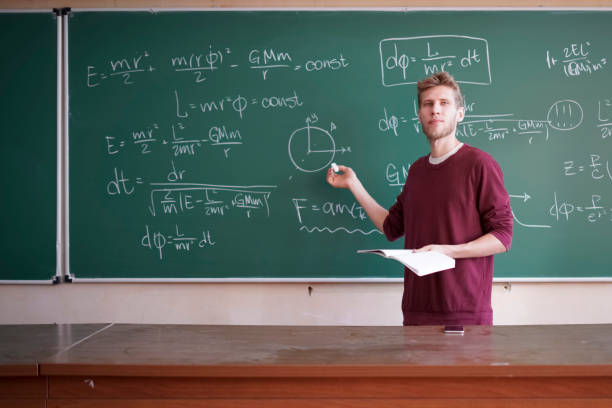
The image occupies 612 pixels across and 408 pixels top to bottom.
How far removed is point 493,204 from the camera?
81.5 inches

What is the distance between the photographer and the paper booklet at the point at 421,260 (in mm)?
1685

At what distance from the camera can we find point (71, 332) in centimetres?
176

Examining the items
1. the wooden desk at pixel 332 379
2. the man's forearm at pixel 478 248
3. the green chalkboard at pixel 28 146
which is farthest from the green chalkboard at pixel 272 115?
the wooden desk at pixel 332 379

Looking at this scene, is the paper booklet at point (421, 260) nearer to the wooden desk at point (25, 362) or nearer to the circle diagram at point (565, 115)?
the wooden desk at point (25, 362)

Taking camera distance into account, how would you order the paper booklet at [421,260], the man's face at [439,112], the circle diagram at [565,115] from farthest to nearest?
the circle diagram at [565,115] → the man's face at [439,112] → the paper booklet at [421,260]

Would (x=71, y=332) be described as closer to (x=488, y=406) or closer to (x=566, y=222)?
(x=488, y=406)

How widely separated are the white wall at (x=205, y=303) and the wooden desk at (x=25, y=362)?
3.39 ft

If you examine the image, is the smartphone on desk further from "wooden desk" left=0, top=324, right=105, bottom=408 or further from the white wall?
"wooden desk" left=0, top=324, right=105, bottom=408

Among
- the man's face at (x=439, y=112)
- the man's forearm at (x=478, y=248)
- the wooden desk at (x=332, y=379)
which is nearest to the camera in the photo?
the wooden desk at (x=332, y=379)

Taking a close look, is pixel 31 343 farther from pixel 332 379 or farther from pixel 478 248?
pixel 478 248

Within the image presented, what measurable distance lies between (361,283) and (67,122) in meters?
1.86

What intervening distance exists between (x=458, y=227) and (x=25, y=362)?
5.40ft

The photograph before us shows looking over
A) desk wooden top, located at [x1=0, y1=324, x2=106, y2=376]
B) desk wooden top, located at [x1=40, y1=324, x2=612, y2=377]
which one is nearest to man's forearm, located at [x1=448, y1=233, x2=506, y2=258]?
desk wooden top, located at [x1=40, y1=324, x2=612, y2=377]

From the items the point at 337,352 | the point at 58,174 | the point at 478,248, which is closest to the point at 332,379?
the point at 337,352
